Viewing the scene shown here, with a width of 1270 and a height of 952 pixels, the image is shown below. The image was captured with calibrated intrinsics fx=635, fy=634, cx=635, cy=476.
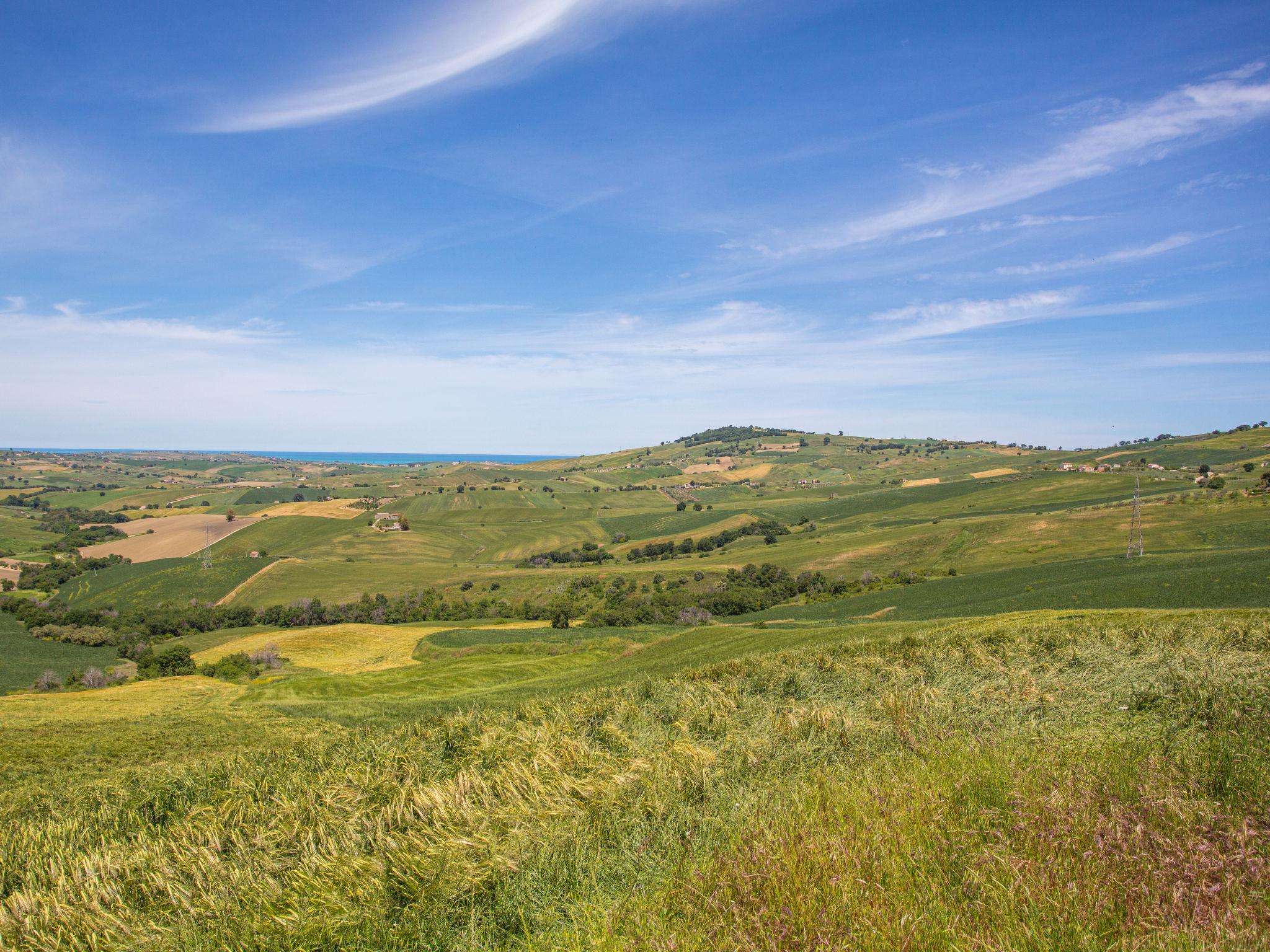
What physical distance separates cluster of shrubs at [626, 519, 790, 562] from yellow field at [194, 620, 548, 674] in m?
52.5

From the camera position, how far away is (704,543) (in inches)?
5207

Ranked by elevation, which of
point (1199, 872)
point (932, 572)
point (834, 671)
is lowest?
point (932, 572)

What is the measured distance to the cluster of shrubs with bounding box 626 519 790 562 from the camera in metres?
130

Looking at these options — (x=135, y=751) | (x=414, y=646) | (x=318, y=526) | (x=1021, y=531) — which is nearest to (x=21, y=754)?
(x=135, y=751)

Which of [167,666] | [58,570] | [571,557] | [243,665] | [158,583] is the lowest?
[158,583]

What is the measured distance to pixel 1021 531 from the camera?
92.4 m

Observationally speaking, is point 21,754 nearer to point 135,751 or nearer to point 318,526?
point 135,751

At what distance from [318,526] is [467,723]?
154m

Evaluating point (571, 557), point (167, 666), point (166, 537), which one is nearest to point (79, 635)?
point (167, 666)

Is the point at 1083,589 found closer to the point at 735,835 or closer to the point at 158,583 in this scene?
the point at 735,835

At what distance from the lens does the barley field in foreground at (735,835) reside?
12.4 ft

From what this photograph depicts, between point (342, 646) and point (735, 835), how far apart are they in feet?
242

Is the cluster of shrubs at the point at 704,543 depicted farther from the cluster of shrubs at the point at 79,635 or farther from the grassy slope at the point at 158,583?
the cluster of shrubs at the point at 79,635

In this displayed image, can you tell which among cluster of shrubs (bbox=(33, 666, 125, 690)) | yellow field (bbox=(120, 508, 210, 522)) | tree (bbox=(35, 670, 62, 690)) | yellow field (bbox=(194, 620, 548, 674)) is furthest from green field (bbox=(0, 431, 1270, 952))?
yellow field (bbox=(120, 508, 210, 522))
